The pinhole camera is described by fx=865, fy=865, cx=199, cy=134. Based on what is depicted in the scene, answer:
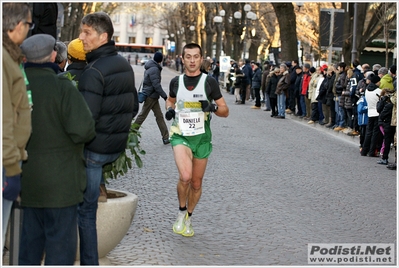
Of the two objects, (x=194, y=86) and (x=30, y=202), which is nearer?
(x=30, y=202)

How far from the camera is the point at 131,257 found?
7164 mm

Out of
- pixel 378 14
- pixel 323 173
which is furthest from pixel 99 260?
pixel 378 14

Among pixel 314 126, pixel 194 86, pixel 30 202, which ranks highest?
pixel 194 86

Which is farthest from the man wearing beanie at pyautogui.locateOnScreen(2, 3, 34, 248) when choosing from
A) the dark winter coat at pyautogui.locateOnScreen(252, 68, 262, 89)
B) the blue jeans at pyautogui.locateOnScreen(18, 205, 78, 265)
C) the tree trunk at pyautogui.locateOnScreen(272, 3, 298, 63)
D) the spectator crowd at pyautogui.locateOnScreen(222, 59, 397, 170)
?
the tree trunk at pyautogui.locateOnScreen(272, 3, 298, 63)

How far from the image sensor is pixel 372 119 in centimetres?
1681

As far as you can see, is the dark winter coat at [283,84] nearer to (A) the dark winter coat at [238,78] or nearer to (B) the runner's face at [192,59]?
(A) the dark winter coat at [238,78]

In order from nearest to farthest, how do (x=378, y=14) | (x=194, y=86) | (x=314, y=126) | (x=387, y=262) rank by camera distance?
(x=387, y=262) < (x=194, y=86) < (x=314, y=126) < (x=378, y=14)

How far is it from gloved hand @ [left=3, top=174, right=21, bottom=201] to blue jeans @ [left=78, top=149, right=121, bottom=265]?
1088mm

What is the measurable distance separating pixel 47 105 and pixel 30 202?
63cm

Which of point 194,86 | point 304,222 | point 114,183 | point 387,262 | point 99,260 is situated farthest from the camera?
point 114,183

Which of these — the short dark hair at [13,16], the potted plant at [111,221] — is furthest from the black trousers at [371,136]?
the short dark hair at [13,16]

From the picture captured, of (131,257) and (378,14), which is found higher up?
(378,14)

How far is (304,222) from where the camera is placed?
9.19 meters

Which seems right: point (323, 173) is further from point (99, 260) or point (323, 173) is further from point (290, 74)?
point (290, 74)
